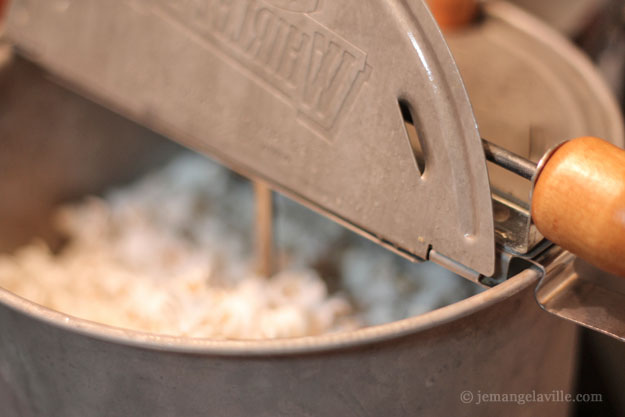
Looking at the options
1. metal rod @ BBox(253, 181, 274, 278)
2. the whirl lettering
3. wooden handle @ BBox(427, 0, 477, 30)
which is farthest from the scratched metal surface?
wooden handle @ BBox(427, 0, 477, 30)

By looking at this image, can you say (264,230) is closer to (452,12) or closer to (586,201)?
(452,12)

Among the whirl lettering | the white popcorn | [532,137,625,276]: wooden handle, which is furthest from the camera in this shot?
the white popcorn

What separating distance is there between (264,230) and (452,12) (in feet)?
1.40

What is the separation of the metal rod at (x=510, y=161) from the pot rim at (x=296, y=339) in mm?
97

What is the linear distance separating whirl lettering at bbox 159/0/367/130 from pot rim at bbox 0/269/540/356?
0.22 m

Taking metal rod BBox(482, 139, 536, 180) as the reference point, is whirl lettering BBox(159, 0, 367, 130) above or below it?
below

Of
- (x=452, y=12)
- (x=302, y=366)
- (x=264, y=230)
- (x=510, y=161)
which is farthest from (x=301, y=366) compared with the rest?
(x=452, y=12)

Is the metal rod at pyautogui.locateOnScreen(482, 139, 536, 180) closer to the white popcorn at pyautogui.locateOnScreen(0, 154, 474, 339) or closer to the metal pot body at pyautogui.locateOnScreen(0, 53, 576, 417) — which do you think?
the metal pot body at pyautogui.locateOnScreen(0, 53, 576, 417)

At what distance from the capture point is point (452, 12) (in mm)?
948

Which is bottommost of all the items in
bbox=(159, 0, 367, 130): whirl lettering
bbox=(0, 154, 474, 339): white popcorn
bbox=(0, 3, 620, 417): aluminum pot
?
bbox=(0, 154, 474, 339): white popcorn

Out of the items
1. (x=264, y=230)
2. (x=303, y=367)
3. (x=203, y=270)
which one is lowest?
(x=203, y=270)

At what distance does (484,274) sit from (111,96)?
0.53 m

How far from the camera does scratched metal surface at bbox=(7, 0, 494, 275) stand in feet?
1.86

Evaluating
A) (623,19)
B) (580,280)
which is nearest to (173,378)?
(580,280)
